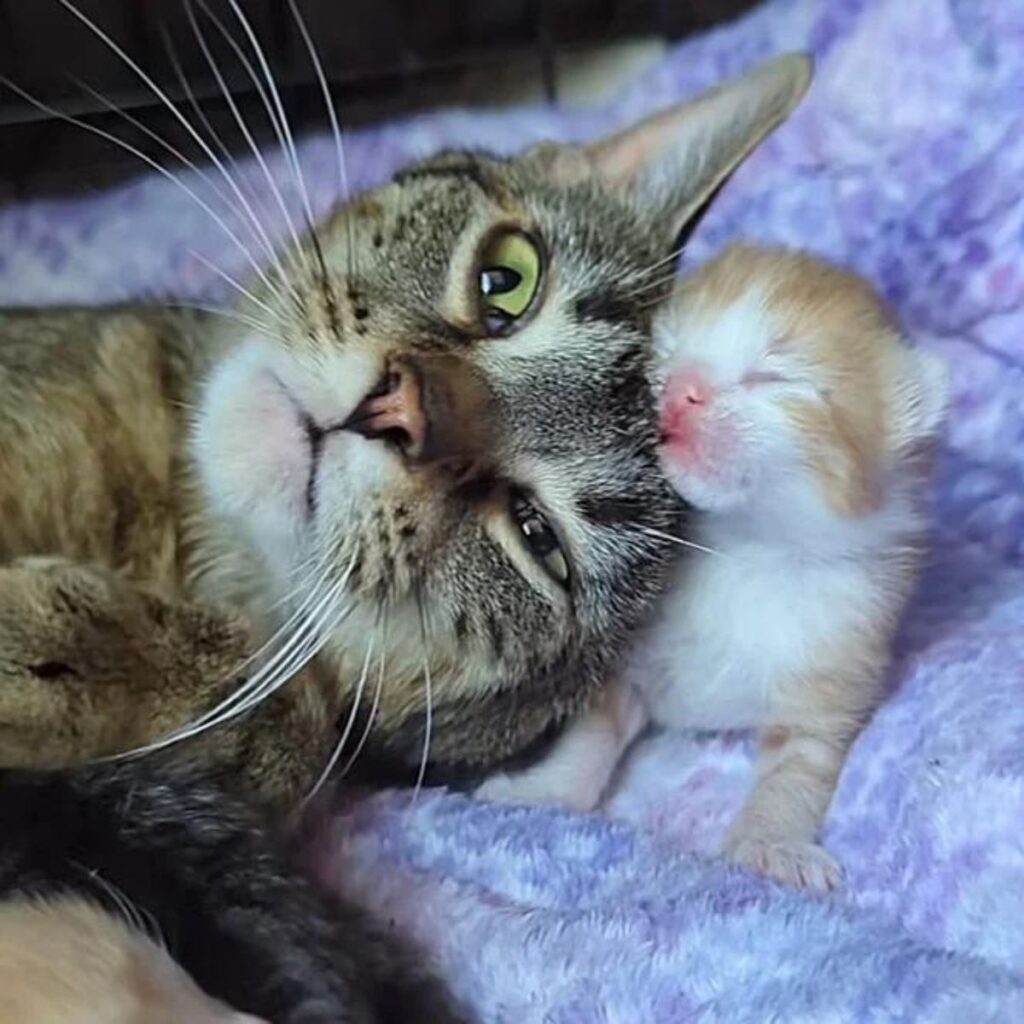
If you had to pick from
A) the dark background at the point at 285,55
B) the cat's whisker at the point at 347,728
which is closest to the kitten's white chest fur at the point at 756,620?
the cat's whisker at the point at 347,728

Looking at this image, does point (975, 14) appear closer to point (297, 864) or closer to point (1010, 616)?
point (1010, 616)

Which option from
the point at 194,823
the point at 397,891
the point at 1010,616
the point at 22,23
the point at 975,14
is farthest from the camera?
the point at 22,23

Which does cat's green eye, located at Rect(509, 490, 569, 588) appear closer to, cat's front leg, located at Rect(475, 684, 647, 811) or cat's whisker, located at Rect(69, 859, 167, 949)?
cat's front leg, located at Rect(475, 684, 647, 811)

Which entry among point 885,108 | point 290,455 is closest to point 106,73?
point 885,108

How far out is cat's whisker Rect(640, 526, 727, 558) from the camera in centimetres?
117

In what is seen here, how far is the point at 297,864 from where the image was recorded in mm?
1126

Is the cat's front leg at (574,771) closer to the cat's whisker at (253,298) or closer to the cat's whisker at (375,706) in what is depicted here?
the cat's whisker at (375,706)

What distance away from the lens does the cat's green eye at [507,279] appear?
1.16 meters

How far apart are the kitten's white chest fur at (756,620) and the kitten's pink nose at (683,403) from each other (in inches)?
4.8

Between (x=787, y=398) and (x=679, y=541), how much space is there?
12 cm

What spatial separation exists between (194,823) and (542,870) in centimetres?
23

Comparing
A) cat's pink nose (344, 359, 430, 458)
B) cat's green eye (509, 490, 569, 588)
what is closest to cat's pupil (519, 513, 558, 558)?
cat's green eye (509, 490, 569, 588)

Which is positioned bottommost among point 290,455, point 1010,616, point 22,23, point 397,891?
point 397,891

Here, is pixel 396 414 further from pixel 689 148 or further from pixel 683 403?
pixel 689 148
